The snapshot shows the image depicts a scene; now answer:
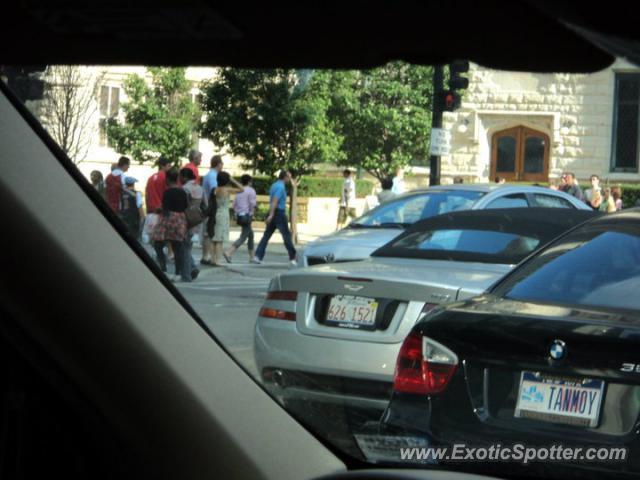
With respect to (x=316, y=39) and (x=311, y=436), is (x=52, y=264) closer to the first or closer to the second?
(x=311, y=436)

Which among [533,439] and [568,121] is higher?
[568,121]

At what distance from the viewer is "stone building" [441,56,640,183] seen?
162cm

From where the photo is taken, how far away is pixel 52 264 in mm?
2275

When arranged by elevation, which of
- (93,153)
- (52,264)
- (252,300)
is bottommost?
(252,300)

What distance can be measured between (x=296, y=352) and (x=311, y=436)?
7.46 ft

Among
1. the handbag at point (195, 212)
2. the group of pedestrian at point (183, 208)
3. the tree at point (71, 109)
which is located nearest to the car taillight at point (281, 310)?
the group of pedestrian at point (183, 208)

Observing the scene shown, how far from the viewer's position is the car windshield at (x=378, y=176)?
7.14 ft

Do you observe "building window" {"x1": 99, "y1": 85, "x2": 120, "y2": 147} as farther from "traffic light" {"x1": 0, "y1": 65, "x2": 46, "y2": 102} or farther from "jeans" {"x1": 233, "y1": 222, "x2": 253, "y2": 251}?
"jeans" {"x1": 233, "y1": 222, "x2": 253, "y2": 251}

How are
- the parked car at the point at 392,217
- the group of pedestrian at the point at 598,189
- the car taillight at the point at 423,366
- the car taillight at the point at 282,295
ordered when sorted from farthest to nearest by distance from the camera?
the parked car at the point at 392,217 → the car taillight at the point at 282,295 → the car taillight at the point at 423,366 → the group of pedestrian at the point at 598,189

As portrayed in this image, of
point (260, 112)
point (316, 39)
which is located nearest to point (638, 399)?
point (260, 112)

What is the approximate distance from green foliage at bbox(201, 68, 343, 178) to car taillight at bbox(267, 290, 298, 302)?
1.87 m

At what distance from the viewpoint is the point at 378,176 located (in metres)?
4.59

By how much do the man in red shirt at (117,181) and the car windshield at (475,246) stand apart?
2219 mm

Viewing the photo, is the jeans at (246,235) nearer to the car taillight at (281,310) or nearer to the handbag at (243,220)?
the handbag at (243,220)
